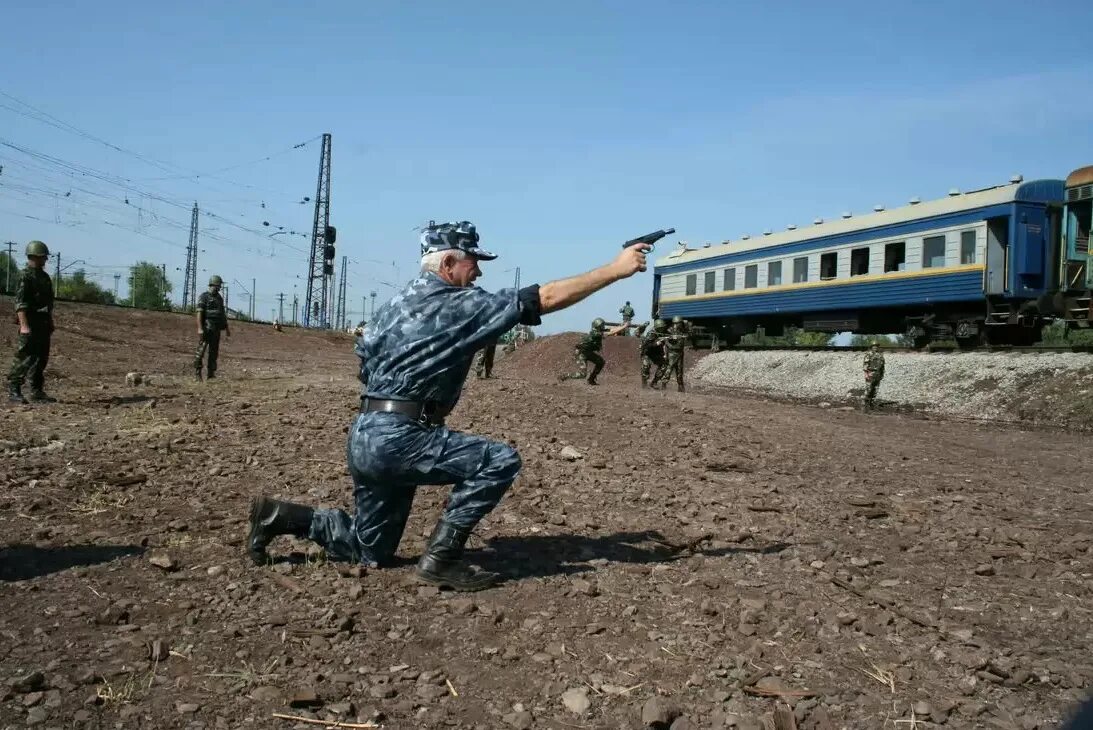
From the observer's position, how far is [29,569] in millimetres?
4391

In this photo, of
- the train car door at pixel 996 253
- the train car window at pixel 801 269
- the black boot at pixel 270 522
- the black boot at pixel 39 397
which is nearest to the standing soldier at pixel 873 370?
the train car door at pixel 996 253

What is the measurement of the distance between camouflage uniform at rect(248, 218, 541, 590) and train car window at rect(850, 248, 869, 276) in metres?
20.4

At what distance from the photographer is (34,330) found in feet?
34.7

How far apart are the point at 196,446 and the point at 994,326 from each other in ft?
60.0

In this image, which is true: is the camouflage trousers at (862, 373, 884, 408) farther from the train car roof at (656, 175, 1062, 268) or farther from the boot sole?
the boot sole

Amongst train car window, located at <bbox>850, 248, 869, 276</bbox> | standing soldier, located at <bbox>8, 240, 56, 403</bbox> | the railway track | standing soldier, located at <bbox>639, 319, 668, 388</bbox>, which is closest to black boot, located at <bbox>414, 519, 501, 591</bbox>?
standing soldier, located at <bbox>8, 240, 56, 403</bbox>

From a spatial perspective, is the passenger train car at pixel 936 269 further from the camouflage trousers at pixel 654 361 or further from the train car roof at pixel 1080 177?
the camouflage trousers at pixel 654 361

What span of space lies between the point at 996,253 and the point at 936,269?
1.56 metres

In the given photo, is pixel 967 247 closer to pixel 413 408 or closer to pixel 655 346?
pixel 655 346

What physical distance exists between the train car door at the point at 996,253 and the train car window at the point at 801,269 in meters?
6.39

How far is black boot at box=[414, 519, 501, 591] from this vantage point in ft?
13.7

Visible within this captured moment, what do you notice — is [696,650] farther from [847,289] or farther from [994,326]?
[847,289]

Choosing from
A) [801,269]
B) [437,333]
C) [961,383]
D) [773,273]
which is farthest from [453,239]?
[773,273]

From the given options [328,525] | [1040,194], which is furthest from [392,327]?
[1040,194]
